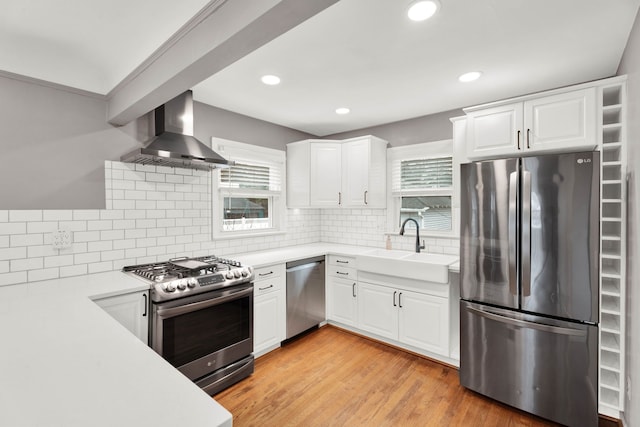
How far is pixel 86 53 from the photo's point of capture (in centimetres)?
206

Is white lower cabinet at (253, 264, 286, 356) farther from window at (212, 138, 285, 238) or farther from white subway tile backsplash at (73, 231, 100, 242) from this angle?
white subway tile backsplash at (73, 231, 100, 242)

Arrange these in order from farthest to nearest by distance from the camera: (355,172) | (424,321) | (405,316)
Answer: (355,172) → (405,316) → (424,321)

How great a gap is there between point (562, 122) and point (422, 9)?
1344 mm

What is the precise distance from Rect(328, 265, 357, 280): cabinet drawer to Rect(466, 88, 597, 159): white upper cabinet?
1.71 meters

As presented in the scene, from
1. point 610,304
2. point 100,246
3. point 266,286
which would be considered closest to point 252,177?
point 266,286

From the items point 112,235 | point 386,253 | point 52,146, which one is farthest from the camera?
point 386,253

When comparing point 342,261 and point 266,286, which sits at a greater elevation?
point 342,261

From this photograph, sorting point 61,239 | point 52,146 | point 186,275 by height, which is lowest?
point 186,275

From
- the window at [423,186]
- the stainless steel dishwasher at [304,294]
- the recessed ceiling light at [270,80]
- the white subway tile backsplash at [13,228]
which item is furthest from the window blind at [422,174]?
the white subway tile backsplash at [13,228]

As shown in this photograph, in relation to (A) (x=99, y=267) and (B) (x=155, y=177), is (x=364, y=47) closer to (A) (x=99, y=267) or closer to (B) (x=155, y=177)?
(B) (x=155, y=177)

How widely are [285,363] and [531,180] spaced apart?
2514 millimetres

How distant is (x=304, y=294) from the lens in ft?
11.0

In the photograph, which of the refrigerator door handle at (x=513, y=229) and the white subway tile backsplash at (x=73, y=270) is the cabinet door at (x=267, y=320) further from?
the refrigerator door handle at (x=513, y=229)

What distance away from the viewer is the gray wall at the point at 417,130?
131 inches
